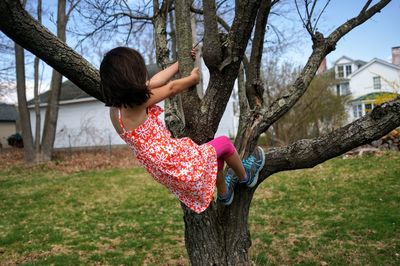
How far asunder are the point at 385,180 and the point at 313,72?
241 inches

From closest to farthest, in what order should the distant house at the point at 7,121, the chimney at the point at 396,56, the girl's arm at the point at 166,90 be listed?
the girl's arm at the point at 166,90 < the chimney at the point at 396,56 < the distant house at the point at 7,121

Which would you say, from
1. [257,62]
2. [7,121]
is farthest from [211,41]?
[7,121]

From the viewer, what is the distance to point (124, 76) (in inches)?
95.1

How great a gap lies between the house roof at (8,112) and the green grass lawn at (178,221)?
108 ft

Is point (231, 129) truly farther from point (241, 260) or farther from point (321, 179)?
point (241, 260)

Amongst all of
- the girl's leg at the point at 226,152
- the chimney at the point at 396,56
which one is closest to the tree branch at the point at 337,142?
the girl's leg at the point at 226,152

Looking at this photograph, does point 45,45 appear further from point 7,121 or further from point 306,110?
point 7,121

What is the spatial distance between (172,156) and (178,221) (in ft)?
14.5

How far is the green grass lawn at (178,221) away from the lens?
16.9 feet

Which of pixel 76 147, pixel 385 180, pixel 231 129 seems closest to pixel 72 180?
pixel 385 180

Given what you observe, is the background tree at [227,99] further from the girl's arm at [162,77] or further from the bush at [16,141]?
the bush at [16,141]

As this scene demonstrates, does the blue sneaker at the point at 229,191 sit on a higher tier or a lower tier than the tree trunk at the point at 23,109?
lower

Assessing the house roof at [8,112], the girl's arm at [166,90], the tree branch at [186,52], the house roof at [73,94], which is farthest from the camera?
the house roof at [8,112]

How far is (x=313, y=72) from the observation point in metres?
3.49
